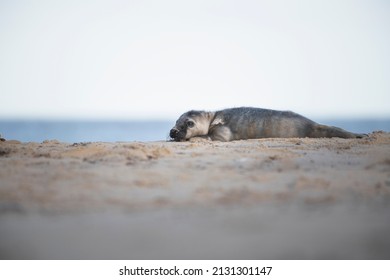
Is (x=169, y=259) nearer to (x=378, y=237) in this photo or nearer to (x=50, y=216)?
(x=50, y=216)

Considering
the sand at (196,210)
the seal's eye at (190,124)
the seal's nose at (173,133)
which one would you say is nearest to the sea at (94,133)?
the seal's nose at (173,133)

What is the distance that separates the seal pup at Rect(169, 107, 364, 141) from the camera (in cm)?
777

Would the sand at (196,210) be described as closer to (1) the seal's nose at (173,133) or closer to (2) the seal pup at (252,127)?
(1) the seal's nose at (173,133)

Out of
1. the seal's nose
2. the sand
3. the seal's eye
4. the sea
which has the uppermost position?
the sea

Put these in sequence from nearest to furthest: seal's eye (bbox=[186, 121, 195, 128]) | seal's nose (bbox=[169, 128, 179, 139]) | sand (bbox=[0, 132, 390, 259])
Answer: sand (bbox=[0, 132, 390, 259]) < seal's nose (bbox=[169, 128, 179, 139]) < seal's eye (bbox=[186, 121, 195, 128])

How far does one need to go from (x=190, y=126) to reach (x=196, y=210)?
5.57 m

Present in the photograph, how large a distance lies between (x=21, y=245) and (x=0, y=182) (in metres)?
1.35

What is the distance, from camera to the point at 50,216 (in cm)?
233

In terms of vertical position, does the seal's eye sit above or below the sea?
below

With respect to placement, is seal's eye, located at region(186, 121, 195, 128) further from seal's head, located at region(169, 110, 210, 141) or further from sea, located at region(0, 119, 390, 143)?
sea, located at region(0, 119, 390, 143)

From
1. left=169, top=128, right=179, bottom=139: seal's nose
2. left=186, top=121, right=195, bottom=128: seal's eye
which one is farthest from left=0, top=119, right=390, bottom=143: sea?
left=186, top=121, right=195, bottom=128: seal's eye
